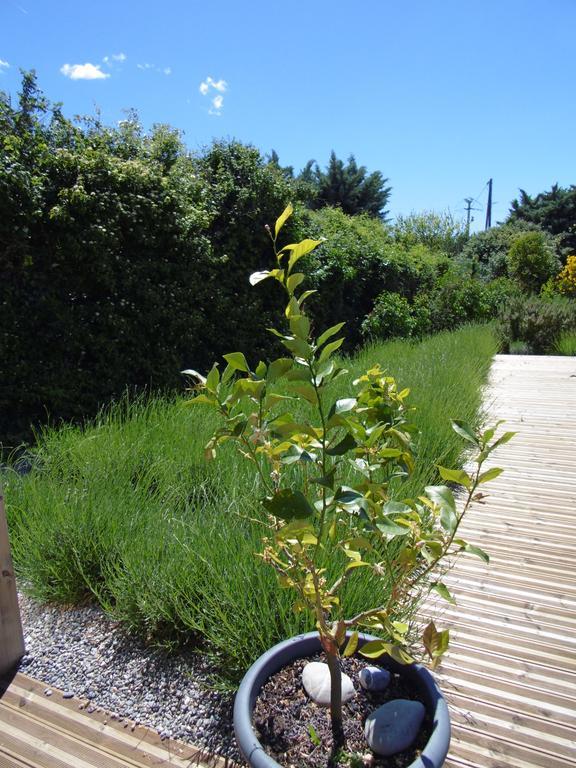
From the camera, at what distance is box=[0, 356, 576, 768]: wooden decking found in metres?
1.52

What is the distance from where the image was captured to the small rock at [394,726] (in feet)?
4.01

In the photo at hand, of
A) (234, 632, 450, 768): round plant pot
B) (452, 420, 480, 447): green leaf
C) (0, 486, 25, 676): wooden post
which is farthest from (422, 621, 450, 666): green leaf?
(0, 486, 25, 676): wooden post

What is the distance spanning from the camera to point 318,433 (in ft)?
4.13

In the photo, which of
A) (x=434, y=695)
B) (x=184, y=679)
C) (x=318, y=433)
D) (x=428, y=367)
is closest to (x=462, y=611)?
(x=434, y=695)

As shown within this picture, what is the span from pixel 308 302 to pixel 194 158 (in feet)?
8.08

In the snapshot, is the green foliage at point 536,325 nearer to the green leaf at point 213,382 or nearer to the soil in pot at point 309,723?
the soil in pot at point 309,723

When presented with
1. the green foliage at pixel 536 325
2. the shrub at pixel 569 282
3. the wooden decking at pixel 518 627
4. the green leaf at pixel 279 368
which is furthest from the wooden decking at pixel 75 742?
the shrub at pixel 569 282

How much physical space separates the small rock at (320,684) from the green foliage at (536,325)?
1025 cm

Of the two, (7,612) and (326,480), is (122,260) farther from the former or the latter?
(326,480)

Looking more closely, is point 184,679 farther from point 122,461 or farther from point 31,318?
point 31,318

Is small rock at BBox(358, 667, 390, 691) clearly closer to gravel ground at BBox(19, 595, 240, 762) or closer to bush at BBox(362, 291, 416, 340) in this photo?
gravel ground at BBox(19, 595, 240, 762)

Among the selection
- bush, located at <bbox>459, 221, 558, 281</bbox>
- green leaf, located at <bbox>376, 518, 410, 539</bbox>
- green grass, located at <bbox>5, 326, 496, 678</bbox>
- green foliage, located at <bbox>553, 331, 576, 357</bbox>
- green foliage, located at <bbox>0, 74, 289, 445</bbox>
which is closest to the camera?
green leaf, located at <bbox>376, 518, 410, 539</bbox>

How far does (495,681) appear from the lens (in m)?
1.78

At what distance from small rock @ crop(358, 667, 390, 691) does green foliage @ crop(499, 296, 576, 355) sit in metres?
10.2
